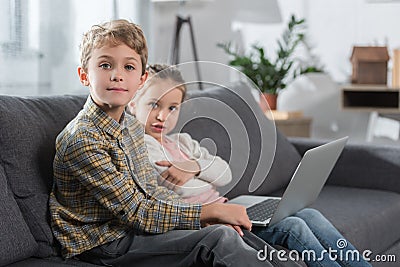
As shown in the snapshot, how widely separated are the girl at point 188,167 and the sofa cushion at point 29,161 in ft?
0.89

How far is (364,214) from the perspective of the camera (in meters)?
2.40

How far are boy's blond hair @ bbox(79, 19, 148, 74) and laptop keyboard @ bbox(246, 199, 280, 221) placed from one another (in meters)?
0.59

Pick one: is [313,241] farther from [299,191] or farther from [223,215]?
[223,215]

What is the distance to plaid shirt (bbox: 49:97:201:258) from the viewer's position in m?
1.73

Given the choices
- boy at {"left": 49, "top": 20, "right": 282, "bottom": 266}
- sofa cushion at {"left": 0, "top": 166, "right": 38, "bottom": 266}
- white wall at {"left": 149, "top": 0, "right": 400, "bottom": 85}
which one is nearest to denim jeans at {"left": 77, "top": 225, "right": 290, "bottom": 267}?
boy at {"left": 49, "top": 20, "right": 282, "bottom": 266}

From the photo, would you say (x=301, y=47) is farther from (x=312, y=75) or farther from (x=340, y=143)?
(x=340, y=143)

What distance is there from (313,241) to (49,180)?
73 cm

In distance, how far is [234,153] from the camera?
1.97m

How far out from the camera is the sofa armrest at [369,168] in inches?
111

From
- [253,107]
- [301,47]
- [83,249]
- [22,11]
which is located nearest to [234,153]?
[253,107]

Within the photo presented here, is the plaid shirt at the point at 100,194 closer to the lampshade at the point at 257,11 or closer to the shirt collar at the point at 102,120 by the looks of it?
the shirt collar at the point at 102,120

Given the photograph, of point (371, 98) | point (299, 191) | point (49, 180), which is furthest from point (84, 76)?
point (371, 98)

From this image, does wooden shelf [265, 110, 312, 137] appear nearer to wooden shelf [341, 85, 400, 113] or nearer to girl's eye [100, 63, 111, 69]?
wooden shelf [341, 85, 400, 113]

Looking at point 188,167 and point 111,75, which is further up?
point 111,75
